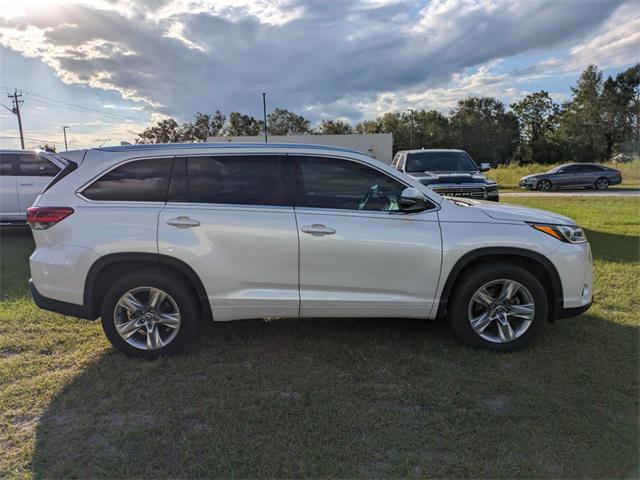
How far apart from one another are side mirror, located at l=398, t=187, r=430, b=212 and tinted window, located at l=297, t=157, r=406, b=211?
0.13m

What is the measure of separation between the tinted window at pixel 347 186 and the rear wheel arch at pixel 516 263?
0.73 meters

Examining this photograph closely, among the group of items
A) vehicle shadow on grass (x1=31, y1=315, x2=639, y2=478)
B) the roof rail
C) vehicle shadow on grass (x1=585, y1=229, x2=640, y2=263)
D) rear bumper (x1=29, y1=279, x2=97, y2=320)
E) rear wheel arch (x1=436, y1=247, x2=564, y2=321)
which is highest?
the roof rail

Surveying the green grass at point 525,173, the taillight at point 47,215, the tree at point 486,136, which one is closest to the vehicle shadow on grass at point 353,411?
the taillight at point 47,215

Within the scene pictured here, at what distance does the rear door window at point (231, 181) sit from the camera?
361 centimetres

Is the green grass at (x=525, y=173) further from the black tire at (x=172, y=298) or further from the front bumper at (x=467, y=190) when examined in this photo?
the black tire at (x=172, y=298)

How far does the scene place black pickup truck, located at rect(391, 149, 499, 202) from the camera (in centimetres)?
838

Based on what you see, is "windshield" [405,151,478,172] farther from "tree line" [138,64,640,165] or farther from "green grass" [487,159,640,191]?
"tree line" [138,64,640,165]

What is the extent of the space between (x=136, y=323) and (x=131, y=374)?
→ 1.37 feet

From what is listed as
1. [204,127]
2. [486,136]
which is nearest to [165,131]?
[204,127]

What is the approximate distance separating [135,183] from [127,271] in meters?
0.74

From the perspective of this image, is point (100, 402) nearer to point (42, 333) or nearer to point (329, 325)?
point (42, 333)

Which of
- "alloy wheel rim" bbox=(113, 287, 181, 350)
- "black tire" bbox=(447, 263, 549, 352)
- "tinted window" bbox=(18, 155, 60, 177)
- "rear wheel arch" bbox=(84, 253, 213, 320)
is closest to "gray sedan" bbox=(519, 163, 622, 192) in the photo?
"black tire" bbox=(447, 263, 549, 352)

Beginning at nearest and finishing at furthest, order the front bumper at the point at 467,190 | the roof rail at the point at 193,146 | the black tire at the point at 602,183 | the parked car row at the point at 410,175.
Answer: the roof rail at the point at 193,146, the front bumper at the point at 467,190, the parked car row at the point at 410,175, the black tire at the point at 602,183

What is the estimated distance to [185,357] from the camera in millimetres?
3699
